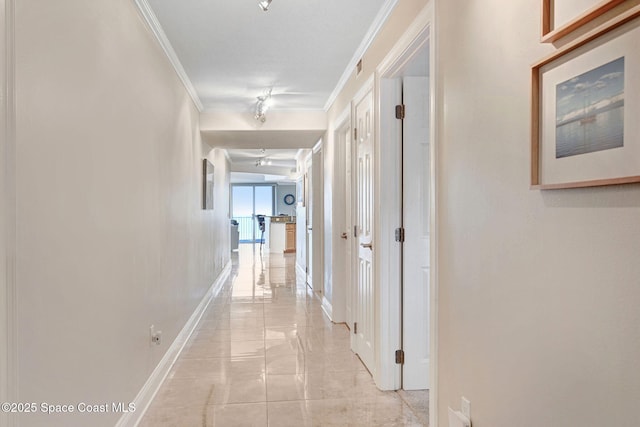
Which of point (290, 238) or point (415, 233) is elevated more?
point (415, 233)

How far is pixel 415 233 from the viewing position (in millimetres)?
2664

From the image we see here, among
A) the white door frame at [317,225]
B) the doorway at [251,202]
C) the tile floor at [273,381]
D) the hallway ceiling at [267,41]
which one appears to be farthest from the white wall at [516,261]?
the doorway at [251,202]

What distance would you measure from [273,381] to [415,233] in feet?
4.60

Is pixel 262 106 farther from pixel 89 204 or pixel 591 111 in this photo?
pixel 591 111

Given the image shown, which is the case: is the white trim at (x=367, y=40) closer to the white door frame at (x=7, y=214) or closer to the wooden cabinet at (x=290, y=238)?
the white door frame at (x=7, y=214)

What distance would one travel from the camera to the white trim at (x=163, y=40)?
2441mm

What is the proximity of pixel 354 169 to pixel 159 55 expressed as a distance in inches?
68.5

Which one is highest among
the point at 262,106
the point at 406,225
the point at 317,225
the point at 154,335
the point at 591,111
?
the point at 262,106

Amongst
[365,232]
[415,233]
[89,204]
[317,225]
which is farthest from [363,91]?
[317,225]

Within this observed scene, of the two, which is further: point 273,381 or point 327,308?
point 327,308

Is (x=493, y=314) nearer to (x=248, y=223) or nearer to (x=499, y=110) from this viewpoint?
(x=499, y=110)

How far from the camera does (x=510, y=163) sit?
4.24 ft

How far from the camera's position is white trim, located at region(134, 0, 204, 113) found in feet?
8.01

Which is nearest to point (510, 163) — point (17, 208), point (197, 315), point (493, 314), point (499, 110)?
point (499, 110)
